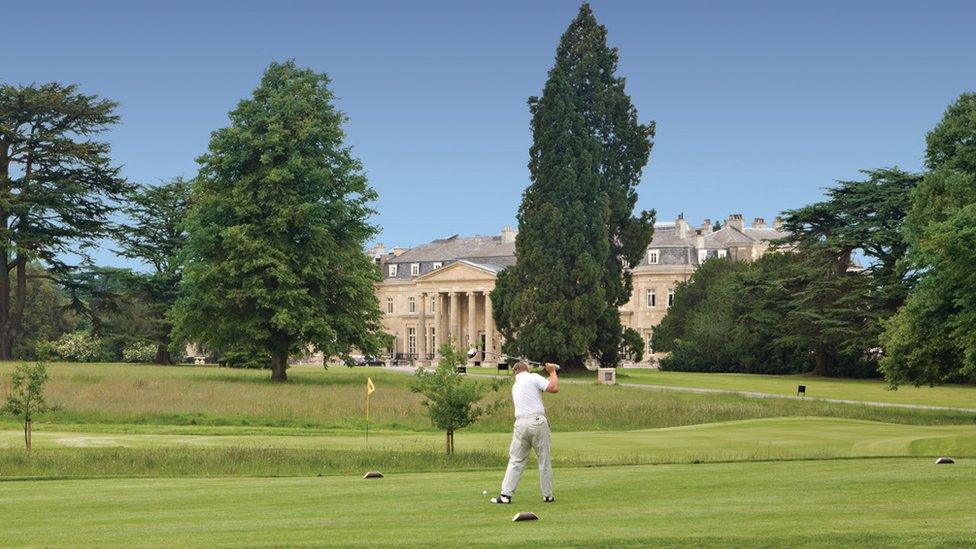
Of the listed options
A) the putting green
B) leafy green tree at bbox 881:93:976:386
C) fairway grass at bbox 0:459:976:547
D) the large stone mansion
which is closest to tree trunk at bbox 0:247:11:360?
the putting green

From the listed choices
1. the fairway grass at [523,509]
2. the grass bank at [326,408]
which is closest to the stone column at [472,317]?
the grass bank at [326,408]

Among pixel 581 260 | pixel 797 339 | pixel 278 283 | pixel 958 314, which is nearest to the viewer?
pixel 958 314

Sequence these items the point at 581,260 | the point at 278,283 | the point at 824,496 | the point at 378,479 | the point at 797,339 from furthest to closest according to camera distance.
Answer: the point at 797,339
the point at 581,260
the point at 278,283
the point at 378,479
the point at 824,496

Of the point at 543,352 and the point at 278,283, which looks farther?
the point at 543,352

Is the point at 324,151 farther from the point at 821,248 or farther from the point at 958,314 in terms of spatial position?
the point at 821,248

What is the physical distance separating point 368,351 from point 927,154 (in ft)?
85.5

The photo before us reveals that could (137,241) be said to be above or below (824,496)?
above

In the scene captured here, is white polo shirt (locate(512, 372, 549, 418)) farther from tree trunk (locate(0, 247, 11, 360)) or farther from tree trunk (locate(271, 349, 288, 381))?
tree trunk (locate(0, 247, 11, 360))

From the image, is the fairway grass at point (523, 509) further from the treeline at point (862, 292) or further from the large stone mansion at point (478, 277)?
the large stone mansion at point (478, 277)

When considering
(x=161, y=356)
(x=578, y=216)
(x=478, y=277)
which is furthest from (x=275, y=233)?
(x=478, y=277)

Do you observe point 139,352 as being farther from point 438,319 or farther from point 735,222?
point 735,222

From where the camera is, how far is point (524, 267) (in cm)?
8069

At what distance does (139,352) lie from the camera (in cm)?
9256

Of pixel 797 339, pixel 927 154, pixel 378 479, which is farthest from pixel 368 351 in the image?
pixel 378 479
